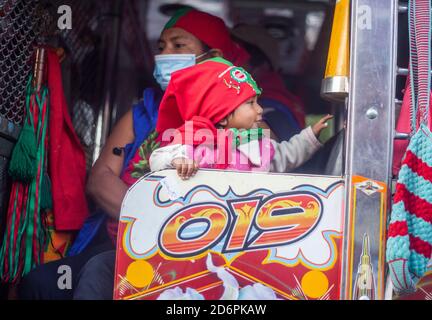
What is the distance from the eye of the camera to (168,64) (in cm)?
310

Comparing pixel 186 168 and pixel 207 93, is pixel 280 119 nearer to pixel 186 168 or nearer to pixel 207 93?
pixel 207 93

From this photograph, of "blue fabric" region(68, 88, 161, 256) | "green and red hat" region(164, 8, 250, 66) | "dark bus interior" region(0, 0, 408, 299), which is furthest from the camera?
"green and red hat" region(164, 8, 250, 66)

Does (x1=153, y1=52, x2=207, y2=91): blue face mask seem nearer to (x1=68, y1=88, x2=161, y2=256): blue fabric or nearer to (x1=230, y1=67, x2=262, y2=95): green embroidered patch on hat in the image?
(x1=68, y1=88, x2=161, y2=256): blue fabric

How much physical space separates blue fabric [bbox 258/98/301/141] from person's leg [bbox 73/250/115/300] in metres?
1.03

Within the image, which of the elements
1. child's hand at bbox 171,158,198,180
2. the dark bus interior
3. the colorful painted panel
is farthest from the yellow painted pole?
child's hand at bbox 171,158,198,180

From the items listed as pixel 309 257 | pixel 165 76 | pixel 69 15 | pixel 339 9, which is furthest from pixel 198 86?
pixel 69 15

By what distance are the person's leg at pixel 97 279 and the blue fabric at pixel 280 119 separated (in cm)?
103

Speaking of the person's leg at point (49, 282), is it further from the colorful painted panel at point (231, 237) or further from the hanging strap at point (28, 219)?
the colorful painted panel at point (231, 237)

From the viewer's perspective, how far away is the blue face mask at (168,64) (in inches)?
122

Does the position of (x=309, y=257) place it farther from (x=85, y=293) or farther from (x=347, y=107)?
(x=85, y=293)

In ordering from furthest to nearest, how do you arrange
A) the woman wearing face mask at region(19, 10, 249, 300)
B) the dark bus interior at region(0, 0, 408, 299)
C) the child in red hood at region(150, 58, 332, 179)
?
1. the dark bus interior at region(0, 0, 408, 299)
2. the woman wearing face mask at region(19, 10, 249, 300)
3. the child in red hood at region(150, 58, 332, 179)

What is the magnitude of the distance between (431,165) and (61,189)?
5.05 feet

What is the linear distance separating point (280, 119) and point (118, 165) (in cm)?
91

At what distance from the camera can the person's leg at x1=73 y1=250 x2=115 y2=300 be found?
270cm
